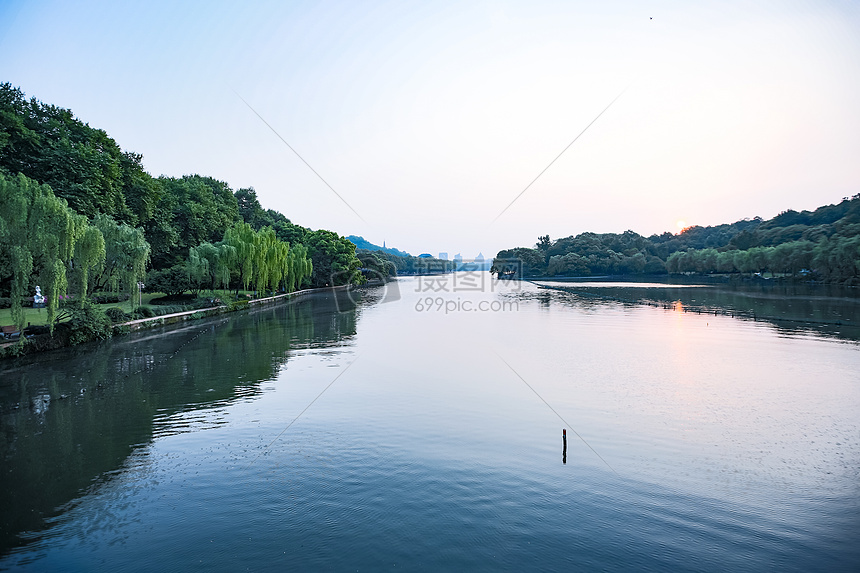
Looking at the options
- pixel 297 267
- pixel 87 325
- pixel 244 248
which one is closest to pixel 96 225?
pixel 87 325

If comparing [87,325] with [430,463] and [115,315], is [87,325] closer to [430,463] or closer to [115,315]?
[115,315]

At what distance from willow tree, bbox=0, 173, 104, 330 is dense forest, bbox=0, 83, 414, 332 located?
4 cm

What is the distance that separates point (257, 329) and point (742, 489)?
2994 centimetres

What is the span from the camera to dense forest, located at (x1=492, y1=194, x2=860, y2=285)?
72812 millimetres

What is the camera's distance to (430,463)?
401 inches

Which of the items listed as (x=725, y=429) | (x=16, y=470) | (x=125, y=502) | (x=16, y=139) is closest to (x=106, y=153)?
(x=16, y=139)

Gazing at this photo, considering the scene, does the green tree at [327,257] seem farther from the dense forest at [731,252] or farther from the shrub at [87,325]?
the dense forest at [731,252]

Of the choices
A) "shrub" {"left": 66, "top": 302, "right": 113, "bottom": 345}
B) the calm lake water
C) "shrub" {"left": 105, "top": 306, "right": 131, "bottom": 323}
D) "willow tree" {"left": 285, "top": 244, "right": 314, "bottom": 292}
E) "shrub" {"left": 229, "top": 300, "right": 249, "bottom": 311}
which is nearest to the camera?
the calm lake water

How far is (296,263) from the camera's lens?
224ft

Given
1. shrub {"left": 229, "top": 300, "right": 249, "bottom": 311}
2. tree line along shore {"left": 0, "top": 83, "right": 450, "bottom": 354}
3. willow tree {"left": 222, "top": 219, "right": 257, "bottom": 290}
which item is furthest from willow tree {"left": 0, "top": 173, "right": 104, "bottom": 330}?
willow tree {"left": 222, "top": 219, "right": 257, "bottom": 290}

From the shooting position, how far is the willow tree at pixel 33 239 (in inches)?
780

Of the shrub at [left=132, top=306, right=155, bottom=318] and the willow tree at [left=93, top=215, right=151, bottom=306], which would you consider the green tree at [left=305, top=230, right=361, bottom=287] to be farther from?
the willow tree at [left=93, top=215, right=151, bottom=306]

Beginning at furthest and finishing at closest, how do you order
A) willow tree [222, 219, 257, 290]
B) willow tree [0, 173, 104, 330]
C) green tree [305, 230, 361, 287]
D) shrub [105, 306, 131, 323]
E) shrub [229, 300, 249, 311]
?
green tree [305, 230, 361, 287] → willow tree [222, 219, 257, 290] → shrub [229, 300, 249, 311] → shrub [105, 306, 131, 323] → willow tree [0, 173, 104, 330]

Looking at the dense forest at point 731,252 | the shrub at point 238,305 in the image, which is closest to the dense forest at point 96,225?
the shrub at point 238,305
